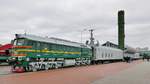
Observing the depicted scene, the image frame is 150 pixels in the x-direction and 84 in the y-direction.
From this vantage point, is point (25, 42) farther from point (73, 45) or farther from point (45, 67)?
point (73, 45)

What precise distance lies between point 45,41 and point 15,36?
13.0ft

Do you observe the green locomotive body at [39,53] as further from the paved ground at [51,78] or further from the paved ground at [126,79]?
the paved ground at [126,79]

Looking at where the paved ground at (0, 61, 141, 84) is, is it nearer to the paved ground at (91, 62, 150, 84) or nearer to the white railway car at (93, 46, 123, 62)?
the paved ground at (91, 62, 150, 84)

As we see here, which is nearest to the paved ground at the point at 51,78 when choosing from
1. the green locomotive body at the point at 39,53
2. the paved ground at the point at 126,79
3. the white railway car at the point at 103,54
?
the paved ground at the point at 126,79

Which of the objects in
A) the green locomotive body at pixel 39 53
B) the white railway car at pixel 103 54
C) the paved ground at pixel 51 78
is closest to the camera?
the paved ground at pixel 51 78

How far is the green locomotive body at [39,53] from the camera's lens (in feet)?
71.6

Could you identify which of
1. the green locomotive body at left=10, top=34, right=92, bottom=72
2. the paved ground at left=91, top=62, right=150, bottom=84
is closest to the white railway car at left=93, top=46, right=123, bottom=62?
the green locomotive body at left=10, top=34, right=92, bottom=72

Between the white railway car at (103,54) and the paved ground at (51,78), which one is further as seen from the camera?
the white railway car at (103,54)

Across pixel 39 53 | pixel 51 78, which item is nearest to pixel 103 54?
pixel 39 53

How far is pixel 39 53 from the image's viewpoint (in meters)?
24.3

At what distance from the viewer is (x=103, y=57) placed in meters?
47.8

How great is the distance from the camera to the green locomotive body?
71.6 feet

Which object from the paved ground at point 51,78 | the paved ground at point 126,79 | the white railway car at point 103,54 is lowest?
the paved ground at point 126,79

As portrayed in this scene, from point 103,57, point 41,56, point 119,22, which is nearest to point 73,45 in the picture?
point 41,56
